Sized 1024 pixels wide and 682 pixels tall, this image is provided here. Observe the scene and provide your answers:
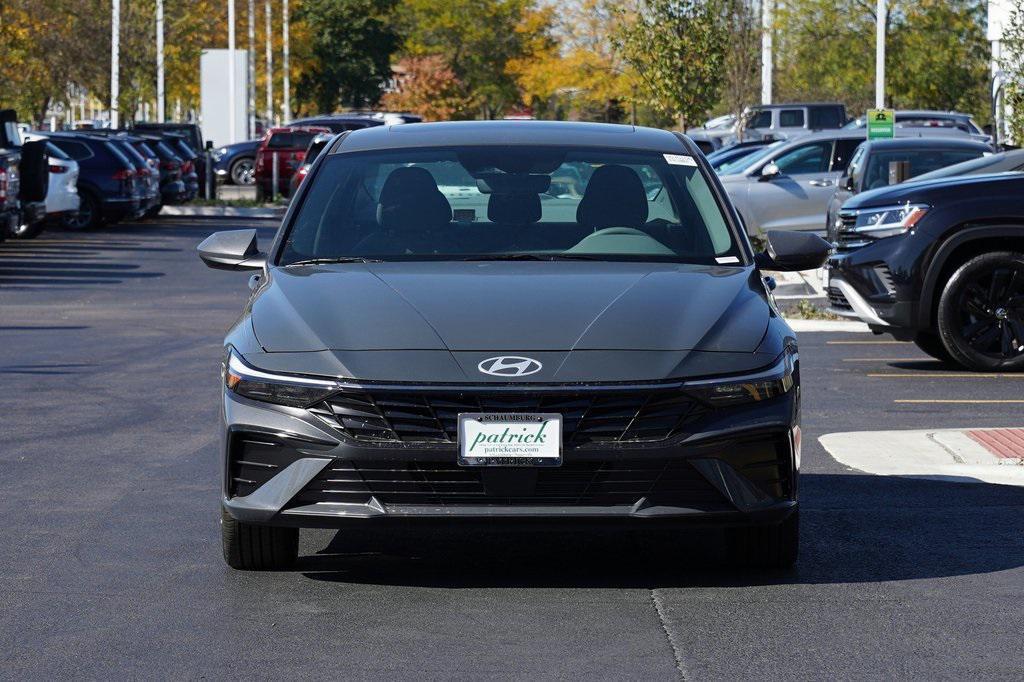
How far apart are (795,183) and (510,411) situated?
20.8m

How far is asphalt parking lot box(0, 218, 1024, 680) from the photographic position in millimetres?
5539

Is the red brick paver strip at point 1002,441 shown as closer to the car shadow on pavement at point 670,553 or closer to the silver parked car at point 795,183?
the car shadow on pavement at point 670,553

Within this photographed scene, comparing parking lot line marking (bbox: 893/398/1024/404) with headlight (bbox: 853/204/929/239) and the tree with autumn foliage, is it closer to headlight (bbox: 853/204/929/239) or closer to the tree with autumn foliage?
headlight (bbox: 853/204/929/239)

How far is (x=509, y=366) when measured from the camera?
602 centimetres

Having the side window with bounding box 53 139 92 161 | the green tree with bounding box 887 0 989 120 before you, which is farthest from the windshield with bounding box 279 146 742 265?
the green tree with bounding box 887 0 989 120

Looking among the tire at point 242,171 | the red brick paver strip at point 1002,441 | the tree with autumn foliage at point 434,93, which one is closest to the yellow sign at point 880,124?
the red brick paver strip at point 1002,441

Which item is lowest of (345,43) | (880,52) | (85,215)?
(85,215)

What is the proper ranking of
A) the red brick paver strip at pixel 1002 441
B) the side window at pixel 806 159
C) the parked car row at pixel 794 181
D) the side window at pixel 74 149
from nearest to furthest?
the red brick paver strip at pixel 1002 441
the parked car row at pixel 794 181
the side window at pixel 806 159
the side window at pixel 74 149

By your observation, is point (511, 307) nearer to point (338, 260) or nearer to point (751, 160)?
point (338, 260)

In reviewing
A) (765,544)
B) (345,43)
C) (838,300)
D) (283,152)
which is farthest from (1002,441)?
(345,43)

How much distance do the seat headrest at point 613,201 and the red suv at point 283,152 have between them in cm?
3709

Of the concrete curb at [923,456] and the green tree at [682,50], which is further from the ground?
the green tree at [682,50]

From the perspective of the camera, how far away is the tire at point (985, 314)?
531 inches

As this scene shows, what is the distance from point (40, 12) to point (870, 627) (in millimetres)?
57742
